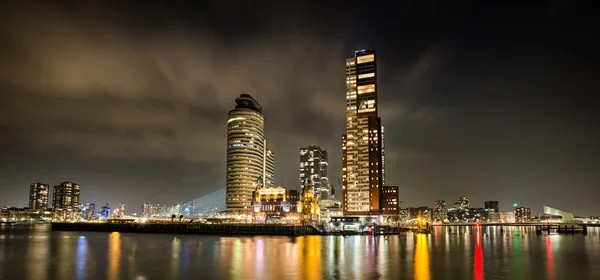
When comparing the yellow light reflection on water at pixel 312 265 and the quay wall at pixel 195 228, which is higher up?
the yellow light reflection on water at pixel 312 265

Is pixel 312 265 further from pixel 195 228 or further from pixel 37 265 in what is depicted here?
pixel 195 228

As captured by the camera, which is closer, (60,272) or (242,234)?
(60,272)

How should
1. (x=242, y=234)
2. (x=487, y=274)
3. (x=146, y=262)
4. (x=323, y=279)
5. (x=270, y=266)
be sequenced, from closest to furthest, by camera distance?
(x=323, y=279)
(x=487, y=274)
(x=270, y=266)
(x=146, y=262)
(x=242, y=234)

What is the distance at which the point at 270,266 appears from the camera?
5769cm

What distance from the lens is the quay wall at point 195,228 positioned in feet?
493

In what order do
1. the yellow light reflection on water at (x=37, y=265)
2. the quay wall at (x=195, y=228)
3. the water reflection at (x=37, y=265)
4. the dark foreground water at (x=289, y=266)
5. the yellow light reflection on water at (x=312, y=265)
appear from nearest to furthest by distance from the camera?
the yellow light reflection on water at (x=312, y=265) → the dark foreground water at (x=289, y=266) → the yellow light reflection on water at (x=37, y=265) → the water reflection at (x=37, y=265) → the quay wall at (x=195, y=228)

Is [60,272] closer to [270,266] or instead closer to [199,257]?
[199,257]

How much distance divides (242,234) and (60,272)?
9866 cm

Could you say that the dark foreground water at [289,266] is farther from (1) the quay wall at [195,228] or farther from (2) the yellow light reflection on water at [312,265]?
(1) the quay wall at [195,228]

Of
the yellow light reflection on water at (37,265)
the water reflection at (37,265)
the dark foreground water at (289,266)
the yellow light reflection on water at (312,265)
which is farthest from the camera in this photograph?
the water reflection at (37,265)

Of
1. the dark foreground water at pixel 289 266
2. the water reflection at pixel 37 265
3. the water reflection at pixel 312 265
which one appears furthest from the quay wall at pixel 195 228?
the water reflection at pixel 37 265

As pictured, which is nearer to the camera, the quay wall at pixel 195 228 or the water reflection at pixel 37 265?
the water reflection at pixel 37 265

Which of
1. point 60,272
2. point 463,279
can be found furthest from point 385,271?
point 60,272

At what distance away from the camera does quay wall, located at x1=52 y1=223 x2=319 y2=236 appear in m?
150
